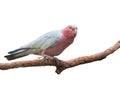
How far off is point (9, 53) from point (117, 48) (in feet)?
1.95

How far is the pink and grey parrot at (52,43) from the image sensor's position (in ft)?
8.12

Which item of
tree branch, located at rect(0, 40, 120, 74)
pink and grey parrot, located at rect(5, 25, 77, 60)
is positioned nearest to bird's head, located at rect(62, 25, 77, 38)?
pink and grey parrot, located at rect(5, 25, 77, 60)

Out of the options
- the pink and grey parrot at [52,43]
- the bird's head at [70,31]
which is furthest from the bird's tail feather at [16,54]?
the bird's head at [70,31]

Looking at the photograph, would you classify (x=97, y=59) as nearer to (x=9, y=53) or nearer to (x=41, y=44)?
(x=41, y=44)

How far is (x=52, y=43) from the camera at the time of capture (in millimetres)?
2500

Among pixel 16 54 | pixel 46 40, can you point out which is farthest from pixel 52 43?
pixel 16 54

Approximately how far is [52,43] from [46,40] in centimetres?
3

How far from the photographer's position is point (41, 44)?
2488 millimetres

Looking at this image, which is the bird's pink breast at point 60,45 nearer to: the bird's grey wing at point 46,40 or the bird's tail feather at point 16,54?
the bird's grey wing at point 46,40

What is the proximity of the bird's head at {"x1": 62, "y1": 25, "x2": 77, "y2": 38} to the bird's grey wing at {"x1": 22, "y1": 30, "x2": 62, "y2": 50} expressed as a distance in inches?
1.1

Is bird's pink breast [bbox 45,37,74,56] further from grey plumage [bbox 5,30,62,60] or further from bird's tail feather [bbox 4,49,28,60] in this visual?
bird's tail feather [bbox 4,49,28,60]

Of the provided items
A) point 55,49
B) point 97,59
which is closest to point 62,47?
point 55,49

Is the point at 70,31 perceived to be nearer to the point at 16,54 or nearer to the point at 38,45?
the point at 38,45

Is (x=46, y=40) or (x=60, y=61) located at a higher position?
(x=46, y=40)
